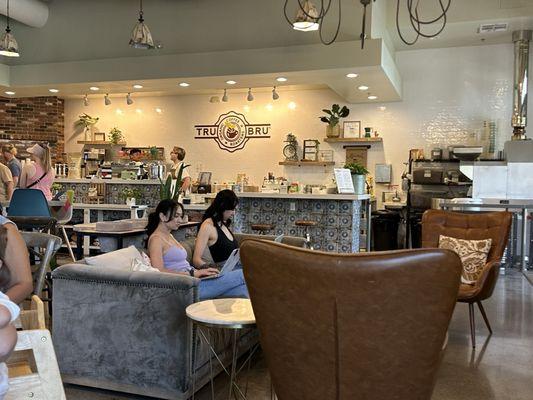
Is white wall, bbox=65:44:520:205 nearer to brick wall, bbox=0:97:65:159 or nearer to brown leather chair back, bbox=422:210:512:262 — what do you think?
brick wall, bbox=0:97:65:159

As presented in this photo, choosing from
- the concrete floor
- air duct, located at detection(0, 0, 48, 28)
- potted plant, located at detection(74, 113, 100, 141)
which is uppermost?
air duct, located at detection(0, 0, 48, 28)

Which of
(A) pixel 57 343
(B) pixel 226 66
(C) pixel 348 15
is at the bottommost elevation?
(A) pixel 57 343

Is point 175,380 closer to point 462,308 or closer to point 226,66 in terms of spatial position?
point 462,308

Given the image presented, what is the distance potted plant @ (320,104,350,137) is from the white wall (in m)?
0.29

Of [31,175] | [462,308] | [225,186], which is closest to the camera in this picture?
[462,308]

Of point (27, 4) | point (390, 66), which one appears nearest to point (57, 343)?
point (390, 66)

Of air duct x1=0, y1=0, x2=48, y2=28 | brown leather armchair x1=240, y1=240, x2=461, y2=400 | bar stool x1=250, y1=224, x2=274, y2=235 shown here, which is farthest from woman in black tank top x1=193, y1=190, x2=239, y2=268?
air duct x1=0, y1=0, x2=48, y2=28

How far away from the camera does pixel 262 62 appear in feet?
22.8

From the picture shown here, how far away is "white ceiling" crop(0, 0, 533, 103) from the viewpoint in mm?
6711

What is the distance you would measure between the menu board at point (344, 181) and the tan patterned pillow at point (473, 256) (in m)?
2.49

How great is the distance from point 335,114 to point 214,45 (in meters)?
3.05

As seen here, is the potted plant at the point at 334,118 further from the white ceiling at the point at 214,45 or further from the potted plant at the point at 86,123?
the potted plant at the point at 86,123

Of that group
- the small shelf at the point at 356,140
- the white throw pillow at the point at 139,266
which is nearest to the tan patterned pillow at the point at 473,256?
the white throw pillow at the point at 139,266

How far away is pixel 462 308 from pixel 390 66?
3.69m
